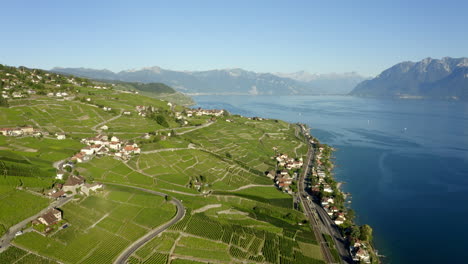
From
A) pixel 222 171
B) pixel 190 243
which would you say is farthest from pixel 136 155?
pixel 190 243

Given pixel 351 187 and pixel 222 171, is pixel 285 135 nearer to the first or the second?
pixel 351 187

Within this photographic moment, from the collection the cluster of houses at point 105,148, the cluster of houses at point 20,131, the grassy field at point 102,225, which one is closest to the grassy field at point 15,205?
the grassy field at point 102,225

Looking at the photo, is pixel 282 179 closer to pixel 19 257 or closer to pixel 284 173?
pixel 284 173

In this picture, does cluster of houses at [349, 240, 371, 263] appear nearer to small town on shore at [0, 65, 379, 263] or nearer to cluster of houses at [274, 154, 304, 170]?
small town on shore at [0, 65, 379, 263]

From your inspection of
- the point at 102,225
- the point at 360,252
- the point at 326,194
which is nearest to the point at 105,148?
the point at 102,225

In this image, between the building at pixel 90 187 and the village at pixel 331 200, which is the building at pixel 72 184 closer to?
the building at pixel 90 187

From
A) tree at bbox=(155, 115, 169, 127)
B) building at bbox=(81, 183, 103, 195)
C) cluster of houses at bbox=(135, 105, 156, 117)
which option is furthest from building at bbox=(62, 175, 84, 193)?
cluster of houses at bbox=(135, 105, 156, 117)

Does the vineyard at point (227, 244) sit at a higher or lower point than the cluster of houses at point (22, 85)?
lower
